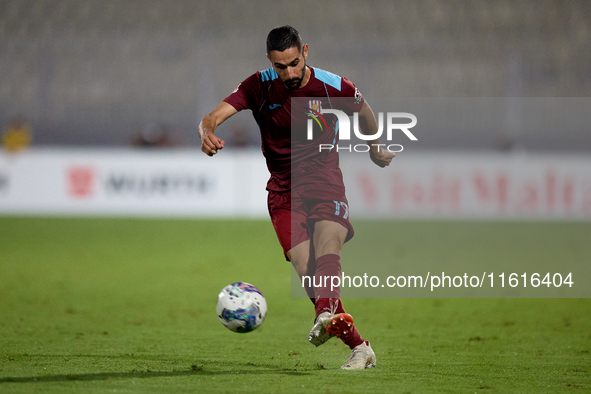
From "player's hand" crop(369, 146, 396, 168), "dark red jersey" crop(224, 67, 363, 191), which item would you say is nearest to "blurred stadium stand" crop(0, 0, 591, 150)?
"player's hand" crop(369, 146, 396, 168)

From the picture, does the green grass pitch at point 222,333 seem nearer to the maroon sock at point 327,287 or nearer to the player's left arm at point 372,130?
the maroon sock at point 327,287

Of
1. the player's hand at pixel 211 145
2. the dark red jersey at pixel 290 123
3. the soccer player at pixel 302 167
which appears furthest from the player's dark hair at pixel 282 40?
the player's hand at pixel 211 145

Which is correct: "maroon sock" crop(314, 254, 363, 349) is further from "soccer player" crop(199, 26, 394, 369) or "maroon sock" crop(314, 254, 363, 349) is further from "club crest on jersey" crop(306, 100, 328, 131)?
"club crest on jersey" crop(306, 100, 328, 131)

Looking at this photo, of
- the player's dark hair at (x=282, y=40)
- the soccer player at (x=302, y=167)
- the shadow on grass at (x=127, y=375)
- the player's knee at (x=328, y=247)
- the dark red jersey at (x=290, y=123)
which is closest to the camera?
the shadow on grass at (x=127, y=375)

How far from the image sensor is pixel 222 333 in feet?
21.5

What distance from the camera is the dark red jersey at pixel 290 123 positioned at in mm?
4973

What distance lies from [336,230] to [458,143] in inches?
536

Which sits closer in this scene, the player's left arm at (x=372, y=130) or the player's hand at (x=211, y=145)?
the player's hand at (x=211, y=145)

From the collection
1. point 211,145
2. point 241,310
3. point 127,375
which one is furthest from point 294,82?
point 127,375

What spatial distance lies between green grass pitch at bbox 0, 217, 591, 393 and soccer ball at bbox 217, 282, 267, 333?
0.29 meters

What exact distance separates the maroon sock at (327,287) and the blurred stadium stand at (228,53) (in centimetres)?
1362

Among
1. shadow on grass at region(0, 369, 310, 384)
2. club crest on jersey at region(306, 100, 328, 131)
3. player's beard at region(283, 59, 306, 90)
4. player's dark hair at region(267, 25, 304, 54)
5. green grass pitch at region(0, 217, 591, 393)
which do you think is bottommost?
shadow on grass at region(0, 369, 310, 384)

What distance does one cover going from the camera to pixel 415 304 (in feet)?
27.7

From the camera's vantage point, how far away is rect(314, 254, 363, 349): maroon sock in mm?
4680
